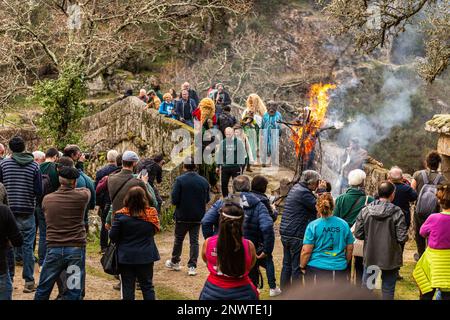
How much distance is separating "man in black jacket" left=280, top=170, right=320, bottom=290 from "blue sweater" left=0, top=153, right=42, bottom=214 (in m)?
3.12

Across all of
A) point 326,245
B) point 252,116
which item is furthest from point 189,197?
point 252,116

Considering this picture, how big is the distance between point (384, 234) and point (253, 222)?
1.49 metres

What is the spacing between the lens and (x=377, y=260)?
796 cm

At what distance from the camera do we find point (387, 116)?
121ft

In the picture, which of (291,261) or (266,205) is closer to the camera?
(266,205)

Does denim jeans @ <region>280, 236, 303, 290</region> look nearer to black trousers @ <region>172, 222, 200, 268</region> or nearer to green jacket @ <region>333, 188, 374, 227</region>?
green jacket @ <region>333, 188, 374, 227</region>

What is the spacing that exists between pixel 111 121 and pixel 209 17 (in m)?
21.1

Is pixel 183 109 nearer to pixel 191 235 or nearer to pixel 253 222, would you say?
pixel 191 235

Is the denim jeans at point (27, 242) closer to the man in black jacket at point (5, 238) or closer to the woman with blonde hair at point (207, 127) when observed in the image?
the man in black jacket at point (5, 238)

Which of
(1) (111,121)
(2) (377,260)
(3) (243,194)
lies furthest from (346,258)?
(1) (111,121)

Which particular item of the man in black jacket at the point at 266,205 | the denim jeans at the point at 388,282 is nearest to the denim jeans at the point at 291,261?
the man in black jacket at the point at 266,205

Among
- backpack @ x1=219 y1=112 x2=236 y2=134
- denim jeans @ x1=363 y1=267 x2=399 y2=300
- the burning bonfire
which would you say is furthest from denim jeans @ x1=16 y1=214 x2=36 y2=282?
the burning bonfire

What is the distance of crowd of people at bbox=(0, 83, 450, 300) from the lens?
6.99 m

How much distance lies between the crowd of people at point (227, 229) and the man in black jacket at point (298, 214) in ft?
0.04
